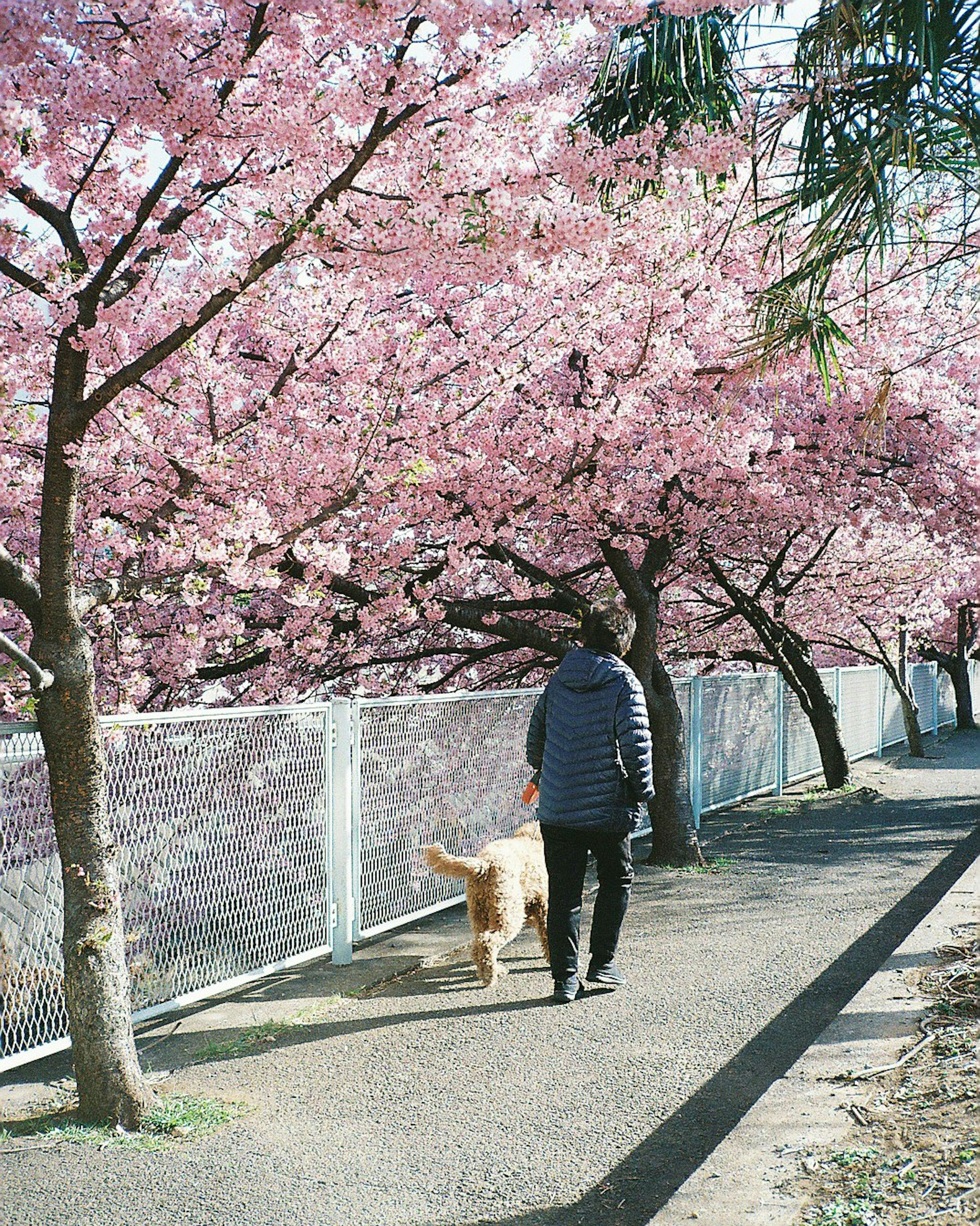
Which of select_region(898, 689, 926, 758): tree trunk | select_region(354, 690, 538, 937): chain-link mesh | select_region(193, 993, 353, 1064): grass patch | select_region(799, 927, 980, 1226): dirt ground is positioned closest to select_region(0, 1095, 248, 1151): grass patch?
select_region(193, 993, 353, 1064): grass patch

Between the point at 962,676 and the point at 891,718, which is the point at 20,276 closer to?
the point at 891,718

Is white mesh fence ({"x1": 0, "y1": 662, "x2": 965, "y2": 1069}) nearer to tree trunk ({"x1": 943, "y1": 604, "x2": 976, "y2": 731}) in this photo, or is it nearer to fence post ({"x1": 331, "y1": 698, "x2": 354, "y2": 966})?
fence post ({"x1": 331, "y1": 698, "x2": 354, "y2": 966})

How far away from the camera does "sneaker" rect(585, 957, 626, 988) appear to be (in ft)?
18.5

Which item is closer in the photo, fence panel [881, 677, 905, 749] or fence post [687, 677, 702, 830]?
fence post [687, 677, 702, 830]

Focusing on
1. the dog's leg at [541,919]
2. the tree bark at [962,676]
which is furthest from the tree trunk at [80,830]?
the tree bark at [962,676]

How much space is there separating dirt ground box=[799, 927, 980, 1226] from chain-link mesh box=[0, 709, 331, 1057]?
2931 millimetres

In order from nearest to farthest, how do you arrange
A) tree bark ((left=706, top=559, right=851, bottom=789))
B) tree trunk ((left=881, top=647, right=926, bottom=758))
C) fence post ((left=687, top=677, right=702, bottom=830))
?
fence post ((left=687, top=677, right=702, bottom=830))
tree bark ((left=706, top=559, right=851, bottom=789))
tree trunk ((left=881, top=647, right=926, bottom=758))

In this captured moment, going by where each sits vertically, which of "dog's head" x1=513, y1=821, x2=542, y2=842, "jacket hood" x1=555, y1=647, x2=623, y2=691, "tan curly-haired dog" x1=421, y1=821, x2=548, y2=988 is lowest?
"tan curly-haired dog" x1=421, y1=821, x2=548, y2=988

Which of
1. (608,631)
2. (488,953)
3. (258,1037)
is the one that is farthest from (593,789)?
(258,1037)

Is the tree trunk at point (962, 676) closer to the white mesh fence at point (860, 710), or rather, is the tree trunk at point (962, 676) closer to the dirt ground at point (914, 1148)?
the white mesh fence at point (860, 710)

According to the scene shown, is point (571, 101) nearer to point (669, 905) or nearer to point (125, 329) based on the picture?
point (125, 329)

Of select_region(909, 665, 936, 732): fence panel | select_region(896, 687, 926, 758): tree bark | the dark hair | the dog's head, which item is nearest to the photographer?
the dark hair

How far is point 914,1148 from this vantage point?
10.0 feet

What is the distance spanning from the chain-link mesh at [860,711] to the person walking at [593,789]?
481 inches
